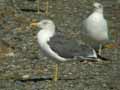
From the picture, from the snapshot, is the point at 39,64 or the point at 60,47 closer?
the point at 60,47

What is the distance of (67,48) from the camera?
8375 millimetres

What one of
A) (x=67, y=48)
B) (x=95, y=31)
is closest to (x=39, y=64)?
(x=67, y=48)

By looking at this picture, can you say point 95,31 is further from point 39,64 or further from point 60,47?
point 60,47

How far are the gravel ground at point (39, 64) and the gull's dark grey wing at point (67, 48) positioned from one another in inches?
14.1

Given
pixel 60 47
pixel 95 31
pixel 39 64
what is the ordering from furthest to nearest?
1. pixel 95 31
2. pixel 39 64
3. pixel 60 47

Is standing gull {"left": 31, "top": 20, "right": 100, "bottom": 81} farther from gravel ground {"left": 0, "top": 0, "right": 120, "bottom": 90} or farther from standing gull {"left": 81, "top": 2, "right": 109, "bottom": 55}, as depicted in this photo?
standing gull {"left": 81, "top": 2, "right": 109, "bottom": 55}

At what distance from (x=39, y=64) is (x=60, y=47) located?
51.1 inches

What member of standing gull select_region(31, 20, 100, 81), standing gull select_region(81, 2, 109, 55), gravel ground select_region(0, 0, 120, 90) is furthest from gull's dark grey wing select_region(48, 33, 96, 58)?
standing gull select_region(81, 2, 109, 55)

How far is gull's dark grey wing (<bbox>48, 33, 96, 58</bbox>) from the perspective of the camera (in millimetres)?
8258

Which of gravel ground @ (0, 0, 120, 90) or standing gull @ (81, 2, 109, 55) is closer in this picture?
gravel ground @ (0, 0, 120, 90)

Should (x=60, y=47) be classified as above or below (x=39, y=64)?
above

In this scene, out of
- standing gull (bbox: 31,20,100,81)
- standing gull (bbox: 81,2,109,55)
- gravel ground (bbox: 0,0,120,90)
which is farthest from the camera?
standing gull (bbox: 81,2,109,55)

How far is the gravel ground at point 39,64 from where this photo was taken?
8.49 metres

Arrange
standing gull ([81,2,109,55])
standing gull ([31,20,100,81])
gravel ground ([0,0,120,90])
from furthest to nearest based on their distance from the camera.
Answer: standing gull ([81,2,109,55]), gravel ground ([0,0,120,90]), standing gull ([31,20,100,81])
